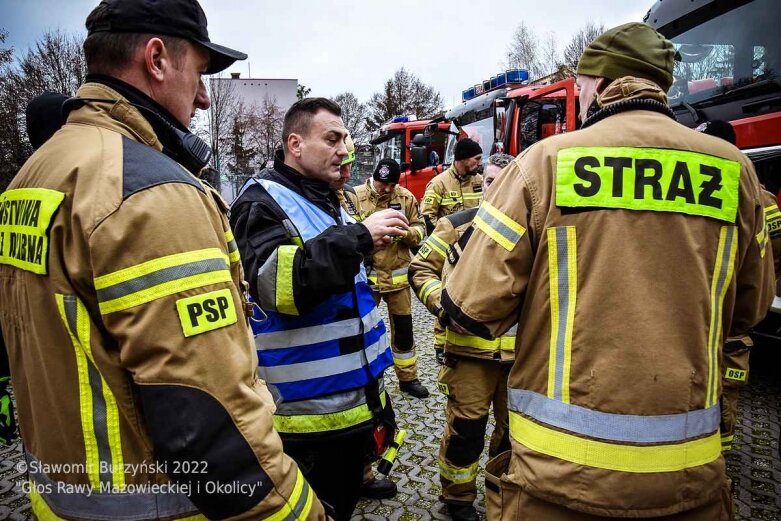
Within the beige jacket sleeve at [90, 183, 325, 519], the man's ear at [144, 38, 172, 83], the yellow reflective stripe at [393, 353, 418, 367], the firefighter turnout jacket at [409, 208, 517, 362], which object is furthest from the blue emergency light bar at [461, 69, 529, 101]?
the beige jacket sleeve at [90, 183, 325, 519]

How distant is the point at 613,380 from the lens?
56.9 inches

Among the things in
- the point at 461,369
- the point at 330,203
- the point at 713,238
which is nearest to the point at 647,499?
the point at 713,238

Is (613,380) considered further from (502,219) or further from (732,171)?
(732,171)

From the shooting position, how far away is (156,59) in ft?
4.35

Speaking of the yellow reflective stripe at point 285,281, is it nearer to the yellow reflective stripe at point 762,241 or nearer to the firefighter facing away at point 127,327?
the firefighter facing away at point 127,327

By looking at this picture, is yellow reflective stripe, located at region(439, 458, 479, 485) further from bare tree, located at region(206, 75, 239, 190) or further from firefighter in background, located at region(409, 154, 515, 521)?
bare tree, located at region(206, 75, 239, 190)

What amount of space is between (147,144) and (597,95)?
1.49m

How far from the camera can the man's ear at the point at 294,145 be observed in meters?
2.48

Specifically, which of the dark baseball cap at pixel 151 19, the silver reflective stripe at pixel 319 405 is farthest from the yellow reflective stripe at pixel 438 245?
the dark baseball cap at pixel 151 19

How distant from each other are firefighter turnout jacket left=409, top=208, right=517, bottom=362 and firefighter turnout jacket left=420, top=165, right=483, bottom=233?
10.4 ft

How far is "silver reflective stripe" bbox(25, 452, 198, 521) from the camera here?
1.16 m

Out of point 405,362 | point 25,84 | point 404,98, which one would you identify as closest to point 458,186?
point 405,362

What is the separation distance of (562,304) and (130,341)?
45.7 inches

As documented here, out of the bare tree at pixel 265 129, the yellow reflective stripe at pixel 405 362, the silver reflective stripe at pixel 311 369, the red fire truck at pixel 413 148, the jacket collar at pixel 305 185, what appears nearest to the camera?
the silver reflective stripe at pixel 311 369
